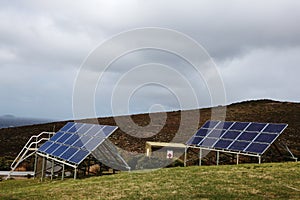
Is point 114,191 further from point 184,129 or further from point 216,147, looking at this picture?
point 184,129

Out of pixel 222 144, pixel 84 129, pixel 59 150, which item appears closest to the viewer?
pixel 59 150

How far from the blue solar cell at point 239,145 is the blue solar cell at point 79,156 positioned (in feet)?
32.0

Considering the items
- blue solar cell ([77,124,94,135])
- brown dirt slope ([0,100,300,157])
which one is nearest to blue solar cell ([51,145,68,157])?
blue solar cell ([77,124,94,135])

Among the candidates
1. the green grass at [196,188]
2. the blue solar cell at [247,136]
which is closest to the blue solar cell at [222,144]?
the blue solar cell at [247,136]

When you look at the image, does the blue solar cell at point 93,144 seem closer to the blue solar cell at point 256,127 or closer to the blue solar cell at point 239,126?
the blue solar cell at point 239,126

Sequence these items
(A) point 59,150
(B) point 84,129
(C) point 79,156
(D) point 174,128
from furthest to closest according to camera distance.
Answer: (D) point 174,128 < (B) point 84,129 < (A) point 59,150 < (C) point 79,156

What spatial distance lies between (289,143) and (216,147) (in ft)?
54.8

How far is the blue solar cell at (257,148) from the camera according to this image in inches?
898

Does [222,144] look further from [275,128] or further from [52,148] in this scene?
[52,148]

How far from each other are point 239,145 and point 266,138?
1754 millimetres

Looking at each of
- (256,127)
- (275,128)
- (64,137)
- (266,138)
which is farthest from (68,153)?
(275,128)

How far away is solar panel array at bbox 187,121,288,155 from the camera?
2352cm

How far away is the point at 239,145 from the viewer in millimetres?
24344

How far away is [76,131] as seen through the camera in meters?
25.1
